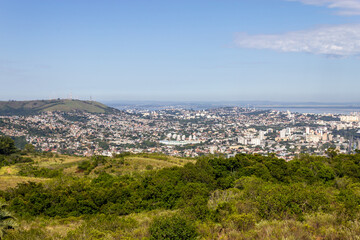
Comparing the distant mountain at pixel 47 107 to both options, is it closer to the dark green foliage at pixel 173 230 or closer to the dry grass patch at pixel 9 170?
the dry grass patch at pixel 9 170

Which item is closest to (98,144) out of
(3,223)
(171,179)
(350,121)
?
(171,179)

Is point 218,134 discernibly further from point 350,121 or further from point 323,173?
point 323,173

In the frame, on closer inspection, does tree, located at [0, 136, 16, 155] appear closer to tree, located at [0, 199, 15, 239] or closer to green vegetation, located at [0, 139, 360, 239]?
green vegetation, located at [0, 139, 360, 239]

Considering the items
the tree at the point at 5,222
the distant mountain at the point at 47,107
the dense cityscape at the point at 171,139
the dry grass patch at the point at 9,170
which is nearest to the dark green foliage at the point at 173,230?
the tree at the point at 5,222

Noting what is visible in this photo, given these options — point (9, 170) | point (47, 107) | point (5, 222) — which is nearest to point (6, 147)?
point (9, 170)

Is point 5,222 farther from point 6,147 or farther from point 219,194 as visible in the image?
point 6,147

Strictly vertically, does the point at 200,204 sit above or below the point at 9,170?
above
